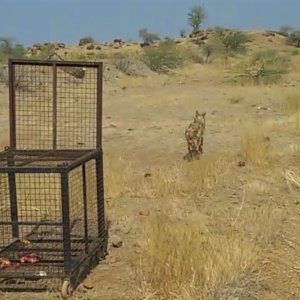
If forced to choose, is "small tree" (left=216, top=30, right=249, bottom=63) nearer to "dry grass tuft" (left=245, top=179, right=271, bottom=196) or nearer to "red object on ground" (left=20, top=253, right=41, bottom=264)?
"dry grass tuft" (left=245, top=179, right=271, bottom=196)

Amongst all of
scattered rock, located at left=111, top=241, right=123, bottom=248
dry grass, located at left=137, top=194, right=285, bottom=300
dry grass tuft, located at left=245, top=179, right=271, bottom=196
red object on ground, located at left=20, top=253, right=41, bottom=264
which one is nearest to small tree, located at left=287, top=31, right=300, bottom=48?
dry grass tuft, located at left=245, top=179, right=271, bottom=196

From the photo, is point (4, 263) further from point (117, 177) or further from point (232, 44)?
point (232, 44)

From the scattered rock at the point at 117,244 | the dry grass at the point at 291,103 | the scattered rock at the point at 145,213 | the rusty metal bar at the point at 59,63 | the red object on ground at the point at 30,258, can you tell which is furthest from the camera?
the dry grass at the point at 291,103

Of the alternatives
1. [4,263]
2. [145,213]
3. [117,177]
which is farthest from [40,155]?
[117,177]

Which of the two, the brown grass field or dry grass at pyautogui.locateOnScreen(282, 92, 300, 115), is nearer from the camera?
the brown grass field

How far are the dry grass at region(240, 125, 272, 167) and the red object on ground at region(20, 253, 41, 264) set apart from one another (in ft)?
13.5

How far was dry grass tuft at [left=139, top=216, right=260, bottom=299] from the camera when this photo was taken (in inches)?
188

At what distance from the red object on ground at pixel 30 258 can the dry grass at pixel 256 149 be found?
4.13 m

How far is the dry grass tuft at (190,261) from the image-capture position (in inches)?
188

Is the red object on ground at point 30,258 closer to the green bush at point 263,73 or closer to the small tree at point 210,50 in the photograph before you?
the green bush at point 263,73

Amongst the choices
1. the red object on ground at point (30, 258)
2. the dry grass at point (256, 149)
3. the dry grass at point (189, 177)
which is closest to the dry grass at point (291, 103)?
the dry grass at point (256, 149)

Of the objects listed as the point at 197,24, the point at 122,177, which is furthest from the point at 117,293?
the point at 197,24

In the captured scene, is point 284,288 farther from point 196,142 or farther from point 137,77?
point 137,77

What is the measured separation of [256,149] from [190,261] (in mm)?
4524
